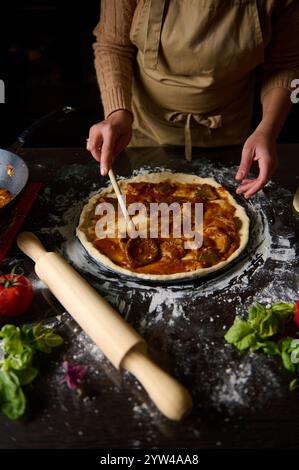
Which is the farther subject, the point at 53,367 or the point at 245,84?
the point at 245,84

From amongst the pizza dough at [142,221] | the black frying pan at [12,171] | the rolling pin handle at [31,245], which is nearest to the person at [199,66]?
the pizza dough at [142,221]

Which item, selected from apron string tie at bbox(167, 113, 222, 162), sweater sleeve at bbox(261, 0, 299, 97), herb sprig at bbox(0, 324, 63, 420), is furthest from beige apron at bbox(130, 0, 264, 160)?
herb sprig at bbox(0, 324, 63, 420)

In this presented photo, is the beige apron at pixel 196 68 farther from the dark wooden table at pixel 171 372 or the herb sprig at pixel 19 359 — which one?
the herb sprig at pixel 19 359

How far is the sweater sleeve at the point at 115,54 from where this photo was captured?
7.61 ft

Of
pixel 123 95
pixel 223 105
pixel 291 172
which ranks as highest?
pixel 123 95

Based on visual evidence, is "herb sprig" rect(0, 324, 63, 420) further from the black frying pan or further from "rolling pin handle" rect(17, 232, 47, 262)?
the black frying pan

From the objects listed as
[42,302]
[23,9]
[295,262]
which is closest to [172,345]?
[42,302]

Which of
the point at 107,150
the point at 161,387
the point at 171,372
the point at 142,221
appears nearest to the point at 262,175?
the point at 142,221

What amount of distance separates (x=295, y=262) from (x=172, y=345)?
694mm

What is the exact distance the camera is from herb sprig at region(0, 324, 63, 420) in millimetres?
1369

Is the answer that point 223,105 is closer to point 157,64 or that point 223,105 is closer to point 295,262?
point 157,64

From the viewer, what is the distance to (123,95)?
233cm

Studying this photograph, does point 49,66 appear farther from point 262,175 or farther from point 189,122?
point 262,175

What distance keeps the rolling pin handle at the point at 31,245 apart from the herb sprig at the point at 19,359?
34cm
